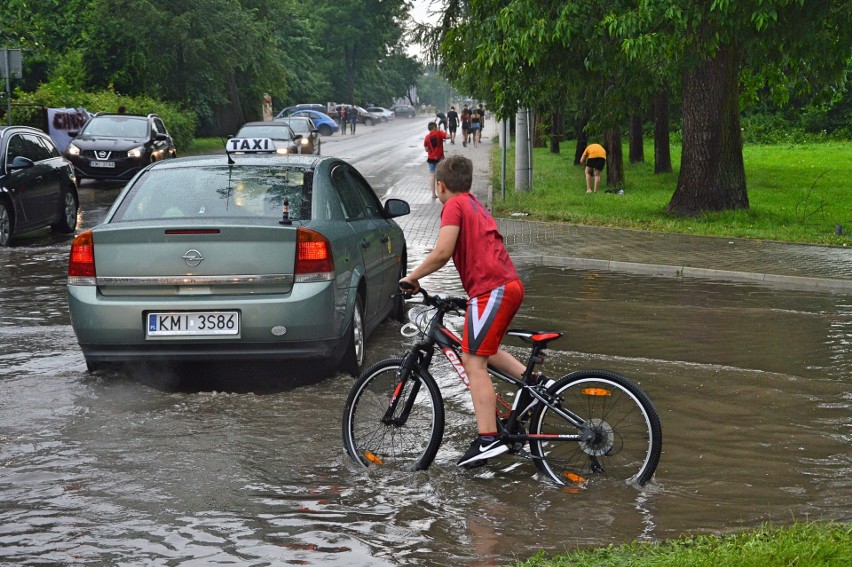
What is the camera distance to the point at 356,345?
860cm

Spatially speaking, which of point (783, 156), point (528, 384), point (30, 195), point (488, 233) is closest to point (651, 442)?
point (528, 384)

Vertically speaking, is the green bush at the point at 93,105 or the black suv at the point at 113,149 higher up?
the green bush at the point at 93,105

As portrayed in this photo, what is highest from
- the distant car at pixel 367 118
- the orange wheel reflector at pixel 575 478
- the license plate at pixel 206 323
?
the distant car at pixel 367 118

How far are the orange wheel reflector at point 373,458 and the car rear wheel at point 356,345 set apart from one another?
1.92m

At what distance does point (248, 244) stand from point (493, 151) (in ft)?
142

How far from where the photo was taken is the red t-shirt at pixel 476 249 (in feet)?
20.2

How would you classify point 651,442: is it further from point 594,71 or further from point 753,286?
point 594,71

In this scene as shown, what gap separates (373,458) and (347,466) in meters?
0.15

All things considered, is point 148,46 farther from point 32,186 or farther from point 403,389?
point 403,389

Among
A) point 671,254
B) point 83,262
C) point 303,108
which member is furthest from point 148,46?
point 83,262

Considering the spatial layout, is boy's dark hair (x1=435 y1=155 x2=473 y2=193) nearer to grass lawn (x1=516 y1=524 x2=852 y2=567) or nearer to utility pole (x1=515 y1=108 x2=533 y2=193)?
grass lawn (x1=516 y1=524 x2=852 y2=567)

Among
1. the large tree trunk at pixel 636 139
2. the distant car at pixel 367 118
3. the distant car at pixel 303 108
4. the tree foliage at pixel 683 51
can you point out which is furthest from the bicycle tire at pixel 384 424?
the distant car at pixel 367 118

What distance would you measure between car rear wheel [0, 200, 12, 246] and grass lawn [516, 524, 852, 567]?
13404 mm

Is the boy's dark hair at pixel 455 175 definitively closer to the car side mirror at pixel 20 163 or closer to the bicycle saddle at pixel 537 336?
the bicycle saddle at pixel 537 336
